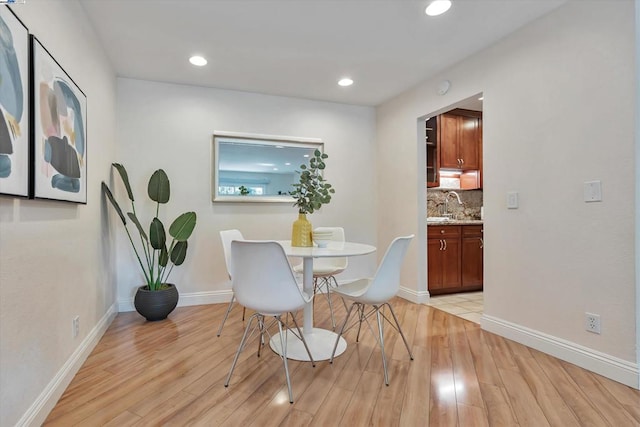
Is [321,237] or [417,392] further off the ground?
[321,237]

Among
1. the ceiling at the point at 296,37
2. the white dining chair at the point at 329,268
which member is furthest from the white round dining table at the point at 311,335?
the ceiling at the point at 296,37

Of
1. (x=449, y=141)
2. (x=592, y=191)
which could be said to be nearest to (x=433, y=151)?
(x=449, y=141)

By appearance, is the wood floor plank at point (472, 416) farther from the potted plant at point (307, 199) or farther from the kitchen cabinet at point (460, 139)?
the kitchen cabinet at point (460, 139)

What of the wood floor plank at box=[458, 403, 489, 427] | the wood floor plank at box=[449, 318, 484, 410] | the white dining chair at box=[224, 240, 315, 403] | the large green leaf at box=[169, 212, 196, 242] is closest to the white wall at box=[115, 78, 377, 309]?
the large green leaf at box=[169, 212, 196, 242]

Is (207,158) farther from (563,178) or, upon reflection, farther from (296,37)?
(563,178)

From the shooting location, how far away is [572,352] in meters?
2.28

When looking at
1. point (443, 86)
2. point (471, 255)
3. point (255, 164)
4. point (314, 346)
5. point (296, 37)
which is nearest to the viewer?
point (314, 346)

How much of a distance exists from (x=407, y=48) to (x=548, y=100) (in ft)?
3.85

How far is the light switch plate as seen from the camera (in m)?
2.14

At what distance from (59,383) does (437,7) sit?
126 inches

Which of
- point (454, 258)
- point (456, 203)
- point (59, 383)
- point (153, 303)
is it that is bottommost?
point (59, 383)

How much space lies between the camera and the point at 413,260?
3.90m

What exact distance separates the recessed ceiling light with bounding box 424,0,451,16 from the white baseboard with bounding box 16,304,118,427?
10.3ft

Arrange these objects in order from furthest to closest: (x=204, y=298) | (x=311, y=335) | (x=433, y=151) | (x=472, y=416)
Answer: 1. (x=433, y=151)
2. (x=204, y=298)
3. (x=311, y=335)
4. (x=472, y=416)
